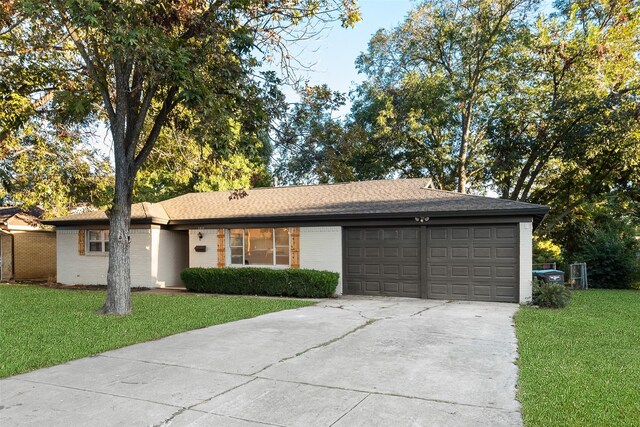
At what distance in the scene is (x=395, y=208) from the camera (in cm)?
1421

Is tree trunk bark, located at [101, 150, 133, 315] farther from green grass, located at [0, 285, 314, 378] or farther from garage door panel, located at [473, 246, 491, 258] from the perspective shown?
garage door panel, located at [473, 246, 491, 258]

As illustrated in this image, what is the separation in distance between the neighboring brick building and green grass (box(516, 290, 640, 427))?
65.0 ft

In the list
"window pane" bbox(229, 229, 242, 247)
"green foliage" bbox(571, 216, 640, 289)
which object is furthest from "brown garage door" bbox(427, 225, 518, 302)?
"green foliage" bbox(571, 216, 640, 289)

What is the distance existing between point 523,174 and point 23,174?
20.7 metres

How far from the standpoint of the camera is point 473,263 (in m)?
13.3

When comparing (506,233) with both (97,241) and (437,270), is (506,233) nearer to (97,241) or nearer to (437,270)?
(437,270)

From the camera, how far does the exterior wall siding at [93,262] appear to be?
17.1m

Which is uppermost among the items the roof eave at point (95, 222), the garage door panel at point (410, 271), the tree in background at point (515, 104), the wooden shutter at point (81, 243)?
the tree in background at point (515, 104)

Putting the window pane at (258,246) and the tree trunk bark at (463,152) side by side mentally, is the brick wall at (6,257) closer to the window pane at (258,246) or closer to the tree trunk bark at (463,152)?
the window pane at (258,246)

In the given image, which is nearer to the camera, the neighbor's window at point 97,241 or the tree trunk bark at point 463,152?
the neighbor's window at point 97,241

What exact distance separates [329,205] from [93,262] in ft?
30.8

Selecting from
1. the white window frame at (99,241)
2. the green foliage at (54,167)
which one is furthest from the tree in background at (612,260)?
the white window frame at (99,241)

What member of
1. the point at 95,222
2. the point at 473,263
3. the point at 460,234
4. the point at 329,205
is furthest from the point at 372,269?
the point at 95,222

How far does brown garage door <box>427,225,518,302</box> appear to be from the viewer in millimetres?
13000
